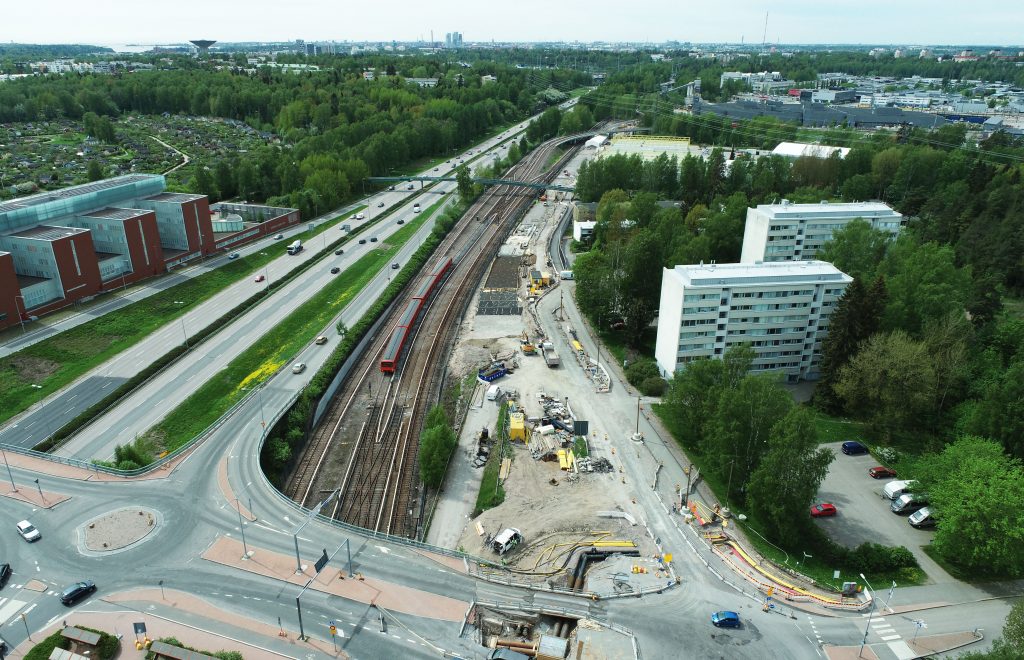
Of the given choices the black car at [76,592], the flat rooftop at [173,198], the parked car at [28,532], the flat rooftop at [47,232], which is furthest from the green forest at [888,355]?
the flat rooftop at [47,232]

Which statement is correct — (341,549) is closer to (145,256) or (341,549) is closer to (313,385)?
(313,385)

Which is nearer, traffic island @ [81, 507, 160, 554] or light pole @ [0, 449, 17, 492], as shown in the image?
traffic island @ [81, 507, 160, 554]

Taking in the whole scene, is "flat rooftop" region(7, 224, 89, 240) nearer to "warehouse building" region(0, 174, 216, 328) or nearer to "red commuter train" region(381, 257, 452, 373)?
"warehouse building" region(0, 174, 216, 328)

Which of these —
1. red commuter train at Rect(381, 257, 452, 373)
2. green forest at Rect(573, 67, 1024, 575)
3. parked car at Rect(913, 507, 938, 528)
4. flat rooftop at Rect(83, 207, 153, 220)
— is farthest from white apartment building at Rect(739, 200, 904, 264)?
flat rooftop at Rect(83, 207, 153, 220)

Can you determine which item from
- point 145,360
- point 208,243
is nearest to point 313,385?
point 145,360

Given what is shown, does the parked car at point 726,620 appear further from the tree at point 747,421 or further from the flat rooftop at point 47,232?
the flat rooftop at point 47,232
